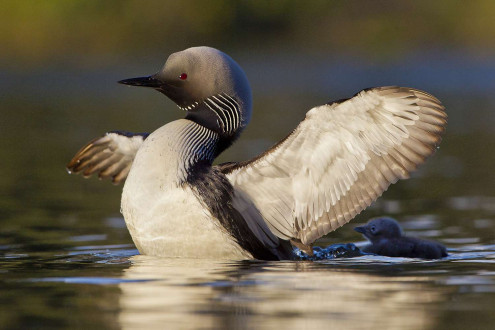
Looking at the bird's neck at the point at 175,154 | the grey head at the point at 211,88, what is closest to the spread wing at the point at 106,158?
the grey head at the point at 211,88

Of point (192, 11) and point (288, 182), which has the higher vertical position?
point (192, 11)

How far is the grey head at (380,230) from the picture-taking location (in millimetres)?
8430

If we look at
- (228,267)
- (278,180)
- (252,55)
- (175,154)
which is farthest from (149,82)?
(252,55)

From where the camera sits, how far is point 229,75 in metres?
7.37

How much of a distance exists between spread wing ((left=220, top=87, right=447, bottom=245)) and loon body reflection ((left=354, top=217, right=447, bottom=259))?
958 millimetres

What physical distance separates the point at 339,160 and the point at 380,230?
1719 millimetres

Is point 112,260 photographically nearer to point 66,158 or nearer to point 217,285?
point 217,285

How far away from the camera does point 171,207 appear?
6.84 metres

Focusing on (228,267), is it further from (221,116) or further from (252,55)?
(252,55)

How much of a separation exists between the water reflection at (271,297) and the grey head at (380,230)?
1.70 m

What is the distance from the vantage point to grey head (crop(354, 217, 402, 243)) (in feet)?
27.7

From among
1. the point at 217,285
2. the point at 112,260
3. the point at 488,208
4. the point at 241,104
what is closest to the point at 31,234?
the point at 112,260

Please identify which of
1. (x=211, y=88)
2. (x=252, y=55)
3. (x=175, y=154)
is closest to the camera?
(x=175, y=154)

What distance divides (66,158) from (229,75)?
7433mm
